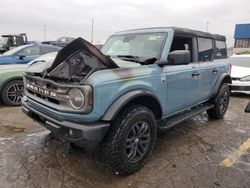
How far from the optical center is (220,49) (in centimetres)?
557

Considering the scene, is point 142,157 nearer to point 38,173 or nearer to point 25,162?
A: point 38,173

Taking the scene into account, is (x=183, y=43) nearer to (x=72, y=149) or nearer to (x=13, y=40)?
(x=72, y=149)

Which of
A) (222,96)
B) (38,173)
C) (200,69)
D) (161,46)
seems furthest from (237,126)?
(38,173)

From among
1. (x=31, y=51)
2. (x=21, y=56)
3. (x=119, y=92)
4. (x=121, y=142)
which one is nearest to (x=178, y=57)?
(x=119, y=92)

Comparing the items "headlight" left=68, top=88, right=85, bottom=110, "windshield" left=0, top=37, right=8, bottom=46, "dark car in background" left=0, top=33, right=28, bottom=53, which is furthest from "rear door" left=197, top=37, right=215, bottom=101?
"windshield" left=0, top=37, right=8, bottom=46

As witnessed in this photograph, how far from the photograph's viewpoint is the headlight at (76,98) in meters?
2.65

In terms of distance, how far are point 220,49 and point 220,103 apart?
121cm

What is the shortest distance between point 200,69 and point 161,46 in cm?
115

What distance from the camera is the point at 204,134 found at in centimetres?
464

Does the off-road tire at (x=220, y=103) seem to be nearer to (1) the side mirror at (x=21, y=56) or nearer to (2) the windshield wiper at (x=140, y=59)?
(2) the windshield wiper at (x=140, y=59)

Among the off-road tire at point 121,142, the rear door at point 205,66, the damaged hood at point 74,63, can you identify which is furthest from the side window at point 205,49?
the damaged hood at point 74,63

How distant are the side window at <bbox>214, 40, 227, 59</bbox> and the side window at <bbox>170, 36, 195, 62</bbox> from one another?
1058 mm

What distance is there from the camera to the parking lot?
2986mm

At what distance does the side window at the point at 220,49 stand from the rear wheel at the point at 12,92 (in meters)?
4.58
